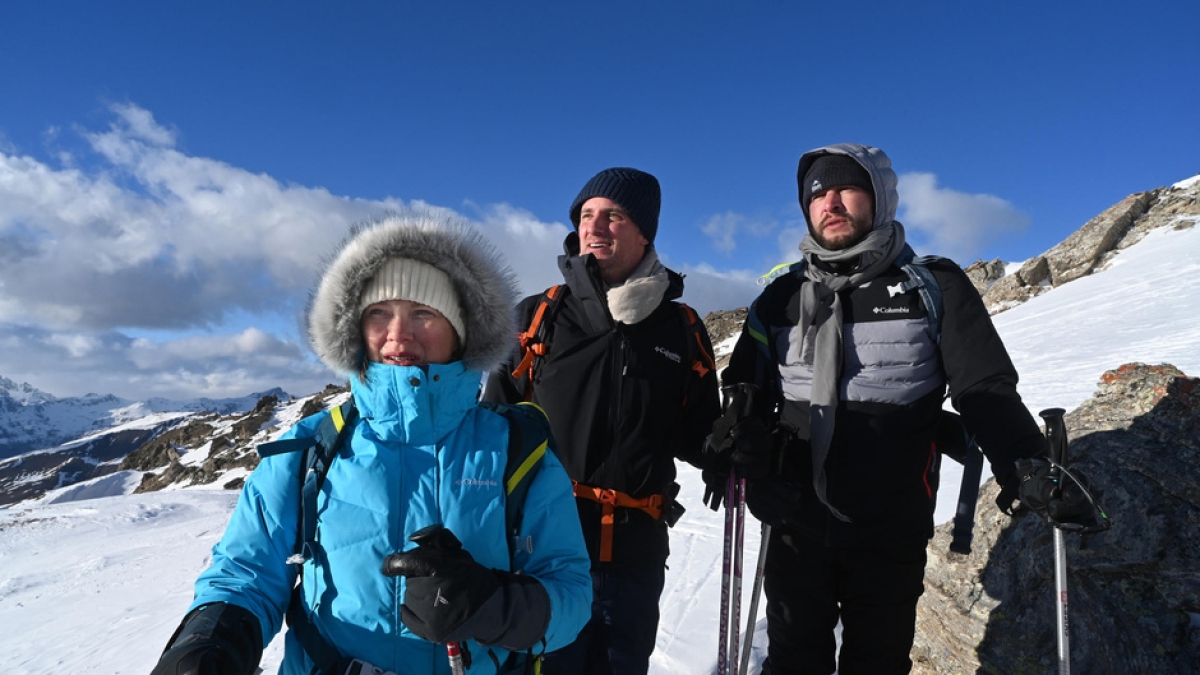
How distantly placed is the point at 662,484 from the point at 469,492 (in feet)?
3.99

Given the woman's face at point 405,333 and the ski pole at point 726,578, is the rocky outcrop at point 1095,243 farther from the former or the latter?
the woman's face at point 405,333

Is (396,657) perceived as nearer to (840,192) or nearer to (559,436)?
(559,436)

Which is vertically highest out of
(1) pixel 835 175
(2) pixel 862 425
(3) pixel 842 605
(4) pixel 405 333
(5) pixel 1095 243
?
(5) pixel 1095 243

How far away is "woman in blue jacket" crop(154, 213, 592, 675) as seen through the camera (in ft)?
5.32

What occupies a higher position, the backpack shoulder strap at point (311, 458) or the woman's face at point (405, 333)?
the woman's face at point (405, 333)

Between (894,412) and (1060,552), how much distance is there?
→ 959 mm

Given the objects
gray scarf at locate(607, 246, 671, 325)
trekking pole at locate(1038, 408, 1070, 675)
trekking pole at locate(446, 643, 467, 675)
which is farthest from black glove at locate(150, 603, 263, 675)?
trekking pole at locate(1038, 408, 1070, 675)

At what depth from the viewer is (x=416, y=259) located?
219 centimetres

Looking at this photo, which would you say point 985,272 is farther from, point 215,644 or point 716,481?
point 215,644

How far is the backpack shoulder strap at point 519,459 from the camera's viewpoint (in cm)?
197

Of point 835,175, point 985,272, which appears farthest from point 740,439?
point 985,272

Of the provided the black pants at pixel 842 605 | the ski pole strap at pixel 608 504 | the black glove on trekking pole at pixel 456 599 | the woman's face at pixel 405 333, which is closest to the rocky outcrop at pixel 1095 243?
the black pants at pixel 842 605

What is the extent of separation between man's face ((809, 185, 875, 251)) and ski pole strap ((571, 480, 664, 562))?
1622mm

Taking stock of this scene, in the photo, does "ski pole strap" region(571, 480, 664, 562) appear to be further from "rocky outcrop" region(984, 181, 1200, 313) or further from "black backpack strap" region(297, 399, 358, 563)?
"rocky outcrop" region(984, 181, 1200, 313)
